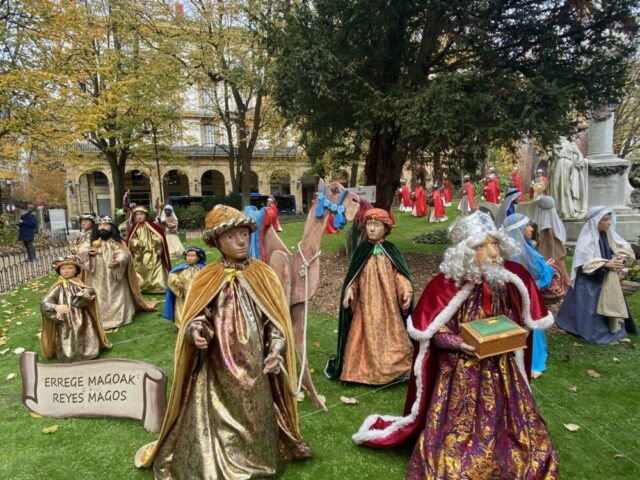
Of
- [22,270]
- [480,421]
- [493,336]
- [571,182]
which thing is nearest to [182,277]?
[480,421]

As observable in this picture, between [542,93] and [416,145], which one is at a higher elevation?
[542,93]

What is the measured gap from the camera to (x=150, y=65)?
692 inches

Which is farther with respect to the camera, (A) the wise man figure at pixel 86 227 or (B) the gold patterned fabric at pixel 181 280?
(A) the wise man figure at pixel 86 227

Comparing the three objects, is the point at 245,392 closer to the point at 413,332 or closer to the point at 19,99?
the point at 413,332

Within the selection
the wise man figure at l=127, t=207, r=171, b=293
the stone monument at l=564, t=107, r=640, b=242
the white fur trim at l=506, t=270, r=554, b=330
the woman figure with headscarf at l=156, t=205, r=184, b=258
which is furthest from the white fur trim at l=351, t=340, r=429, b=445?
the stone monument at l=564, t=107, r=640, b=242

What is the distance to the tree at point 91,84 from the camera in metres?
13.5

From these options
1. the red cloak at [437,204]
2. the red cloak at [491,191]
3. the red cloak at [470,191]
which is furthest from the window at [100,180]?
the red cloak at [491,191]

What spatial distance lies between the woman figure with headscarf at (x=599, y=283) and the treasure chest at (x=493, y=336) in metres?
3.70

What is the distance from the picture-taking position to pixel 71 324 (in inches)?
221

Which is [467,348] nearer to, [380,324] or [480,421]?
[480,421]

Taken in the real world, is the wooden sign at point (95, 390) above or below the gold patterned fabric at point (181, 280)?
below

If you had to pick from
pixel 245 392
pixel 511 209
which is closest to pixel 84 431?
pixel 245 392

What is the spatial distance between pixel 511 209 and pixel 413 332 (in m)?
3.83

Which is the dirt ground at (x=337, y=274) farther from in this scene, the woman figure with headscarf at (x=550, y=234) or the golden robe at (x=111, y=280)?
the golden robe at (x=111, y=280)
